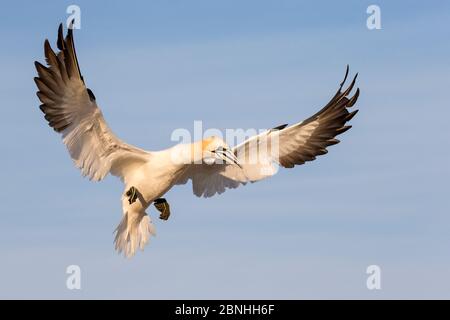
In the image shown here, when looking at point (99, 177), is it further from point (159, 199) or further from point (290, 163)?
point (290, 163)

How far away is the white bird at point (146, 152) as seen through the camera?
791 inches

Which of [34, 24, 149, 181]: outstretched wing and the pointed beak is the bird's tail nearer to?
[34, 24, 149, 181]: outstretched wing

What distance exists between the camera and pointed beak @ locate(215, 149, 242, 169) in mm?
21109

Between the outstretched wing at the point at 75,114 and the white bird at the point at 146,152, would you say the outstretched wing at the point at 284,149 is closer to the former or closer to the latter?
the white bird at the point at 146,152

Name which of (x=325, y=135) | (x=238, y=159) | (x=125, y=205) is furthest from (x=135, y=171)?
(x=325, y=135)

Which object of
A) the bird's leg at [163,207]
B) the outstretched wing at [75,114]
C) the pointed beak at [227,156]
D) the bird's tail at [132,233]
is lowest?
the bird's tail at [132,233]

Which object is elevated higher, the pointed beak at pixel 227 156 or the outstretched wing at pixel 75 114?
the outstretched wing at pixel 75 114

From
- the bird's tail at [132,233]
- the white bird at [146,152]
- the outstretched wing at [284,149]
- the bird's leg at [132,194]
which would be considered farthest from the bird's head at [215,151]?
the bird's tail at [132,233]

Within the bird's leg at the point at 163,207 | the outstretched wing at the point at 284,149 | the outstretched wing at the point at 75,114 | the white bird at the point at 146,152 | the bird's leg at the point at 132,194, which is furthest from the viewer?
the outstretched wing at the point at 284,149

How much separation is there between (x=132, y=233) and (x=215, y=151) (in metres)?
2.36

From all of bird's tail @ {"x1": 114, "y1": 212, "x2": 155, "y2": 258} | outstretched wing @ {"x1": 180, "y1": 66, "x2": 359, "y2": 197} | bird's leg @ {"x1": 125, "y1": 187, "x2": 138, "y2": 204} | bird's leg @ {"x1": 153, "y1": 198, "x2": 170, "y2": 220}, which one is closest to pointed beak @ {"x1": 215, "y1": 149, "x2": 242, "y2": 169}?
outstretched wing @ {"x1": 180, "y1": 66, "x2": 359, "y2": 197}

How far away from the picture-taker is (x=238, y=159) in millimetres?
22172

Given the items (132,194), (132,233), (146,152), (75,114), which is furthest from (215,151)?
(75,114)

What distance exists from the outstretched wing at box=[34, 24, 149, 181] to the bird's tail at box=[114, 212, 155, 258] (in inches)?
50.5
